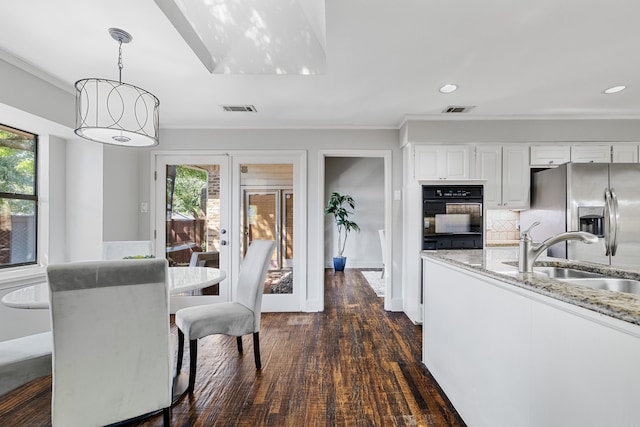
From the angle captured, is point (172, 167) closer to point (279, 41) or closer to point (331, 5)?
point (279, 41)

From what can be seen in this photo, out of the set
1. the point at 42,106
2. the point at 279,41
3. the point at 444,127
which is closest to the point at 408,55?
the point at 279,41

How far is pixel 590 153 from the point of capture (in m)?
3.46

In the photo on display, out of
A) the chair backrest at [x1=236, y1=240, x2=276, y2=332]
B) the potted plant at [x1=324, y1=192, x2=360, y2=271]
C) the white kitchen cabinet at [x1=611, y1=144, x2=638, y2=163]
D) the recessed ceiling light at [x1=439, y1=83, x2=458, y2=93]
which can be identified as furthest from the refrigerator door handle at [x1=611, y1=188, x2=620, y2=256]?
the potted plant at [x1=324, y1=192, x2=360, y2=271]

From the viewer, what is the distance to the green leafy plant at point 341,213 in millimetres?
→ 6297

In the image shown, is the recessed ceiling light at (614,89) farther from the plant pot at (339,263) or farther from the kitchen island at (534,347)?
the plant pot at (339,263)

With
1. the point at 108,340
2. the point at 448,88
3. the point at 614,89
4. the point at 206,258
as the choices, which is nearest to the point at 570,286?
the point at 108,340

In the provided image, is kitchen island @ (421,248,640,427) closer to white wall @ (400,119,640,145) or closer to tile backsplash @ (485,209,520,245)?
white wall @ (400,119,640,145)

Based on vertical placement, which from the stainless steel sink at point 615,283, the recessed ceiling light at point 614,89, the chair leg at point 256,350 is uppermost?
the recessed ceiling light at point 614,89

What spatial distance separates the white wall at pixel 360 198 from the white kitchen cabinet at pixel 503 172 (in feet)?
10.8

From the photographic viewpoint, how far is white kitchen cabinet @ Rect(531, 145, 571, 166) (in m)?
3.46

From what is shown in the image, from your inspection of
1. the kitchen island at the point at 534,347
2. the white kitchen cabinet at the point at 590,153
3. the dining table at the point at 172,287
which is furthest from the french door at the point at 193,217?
the white kitchen cabinet at the point at 590,153

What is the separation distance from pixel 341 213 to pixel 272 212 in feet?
8.79

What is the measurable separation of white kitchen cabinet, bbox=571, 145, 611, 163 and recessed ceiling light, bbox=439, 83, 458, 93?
1.88 metres

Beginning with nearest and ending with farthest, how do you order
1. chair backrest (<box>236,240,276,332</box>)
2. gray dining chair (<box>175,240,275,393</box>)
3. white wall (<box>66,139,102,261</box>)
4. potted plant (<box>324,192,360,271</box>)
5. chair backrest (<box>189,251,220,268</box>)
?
gray dining chair (<box>175,240,275,393</box>) < chair backrest (<box>236,240,276,332</box>) < white wall (<box>66,139,102,261</box>) < chair backrest (<box>189,251,220,268</box>) < potted plant (<box>324,192,360,271</box>)
